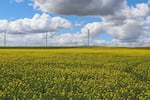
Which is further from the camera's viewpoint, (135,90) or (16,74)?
(16,74)

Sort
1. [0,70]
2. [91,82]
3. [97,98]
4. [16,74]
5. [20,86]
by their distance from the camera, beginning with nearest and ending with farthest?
[97,98] → [20,86] → [91,82] → [16,74] → [0,70]

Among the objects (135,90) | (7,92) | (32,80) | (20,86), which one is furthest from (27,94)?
(135,90)

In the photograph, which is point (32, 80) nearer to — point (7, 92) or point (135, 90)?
point (7, 92)

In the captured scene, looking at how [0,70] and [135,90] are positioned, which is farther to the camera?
[0,70]

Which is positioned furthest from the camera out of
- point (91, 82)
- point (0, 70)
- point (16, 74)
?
point (0, 70)

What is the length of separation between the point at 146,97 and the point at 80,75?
334 inches

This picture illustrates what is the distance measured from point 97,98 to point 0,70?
1203 centimetres

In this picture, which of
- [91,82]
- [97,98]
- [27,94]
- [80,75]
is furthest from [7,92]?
[80,75]

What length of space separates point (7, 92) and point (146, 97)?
6472 mm

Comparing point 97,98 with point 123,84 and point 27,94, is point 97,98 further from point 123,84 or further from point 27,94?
point 123,84

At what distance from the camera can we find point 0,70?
980 inches

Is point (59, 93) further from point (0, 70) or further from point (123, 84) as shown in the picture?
point (0, 70)

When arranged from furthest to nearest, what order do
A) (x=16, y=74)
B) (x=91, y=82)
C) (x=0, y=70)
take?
(x=0, y=70)
(x=16, y=74)
(x=91, y=82)

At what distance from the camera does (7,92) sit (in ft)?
50.4
